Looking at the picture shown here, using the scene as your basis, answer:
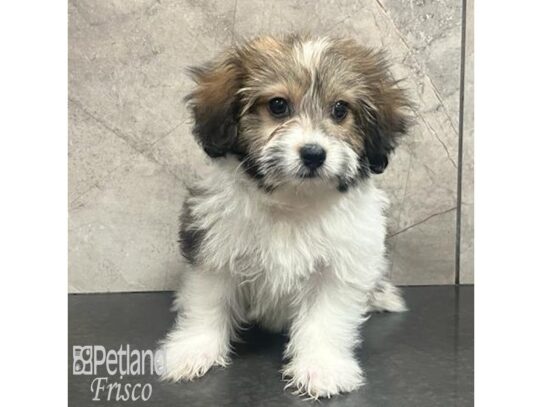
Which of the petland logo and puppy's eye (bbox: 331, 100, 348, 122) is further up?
puppy's eye (bbox: 331, 100, 348, 122)

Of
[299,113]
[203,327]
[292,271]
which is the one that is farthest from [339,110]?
[203,327]

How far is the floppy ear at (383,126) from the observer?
2105 mm

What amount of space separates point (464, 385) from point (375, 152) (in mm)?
820

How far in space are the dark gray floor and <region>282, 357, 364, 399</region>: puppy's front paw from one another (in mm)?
35

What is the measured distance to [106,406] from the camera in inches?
77.3

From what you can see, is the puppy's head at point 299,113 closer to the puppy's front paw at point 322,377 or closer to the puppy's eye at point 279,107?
the puppy's eye at point 279,107

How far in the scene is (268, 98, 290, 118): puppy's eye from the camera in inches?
78.6

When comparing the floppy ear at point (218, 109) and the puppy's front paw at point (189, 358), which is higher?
the floppy ear at point (218, 109)

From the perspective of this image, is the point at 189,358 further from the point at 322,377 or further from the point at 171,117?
the point at 171,117

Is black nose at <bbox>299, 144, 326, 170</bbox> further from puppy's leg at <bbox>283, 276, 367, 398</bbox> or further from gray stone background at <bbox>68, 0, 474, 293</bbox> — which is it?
gray stone background at <bbox>68, 0, 474, 293</bbox>

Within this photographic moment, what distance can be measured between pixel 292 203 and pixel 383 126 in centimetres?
39

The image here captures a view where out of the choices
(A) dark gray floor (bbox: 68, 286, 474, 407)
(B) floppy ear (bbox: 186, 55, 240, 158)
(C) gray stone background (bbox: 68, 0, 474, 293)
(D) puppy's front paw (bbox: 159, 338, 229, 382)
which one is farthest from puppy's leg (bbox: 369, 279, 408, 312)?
(B) floppy ear (bbox: 186, 55, 240, 158)

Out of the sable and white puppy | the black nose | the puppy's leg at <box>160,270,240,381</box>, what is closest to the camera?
the black nose

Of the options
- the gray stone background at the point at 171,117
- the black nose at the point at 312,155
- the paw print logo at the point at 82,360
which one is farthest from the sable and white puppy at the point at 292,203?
the gray stone background at the point at 171,117
